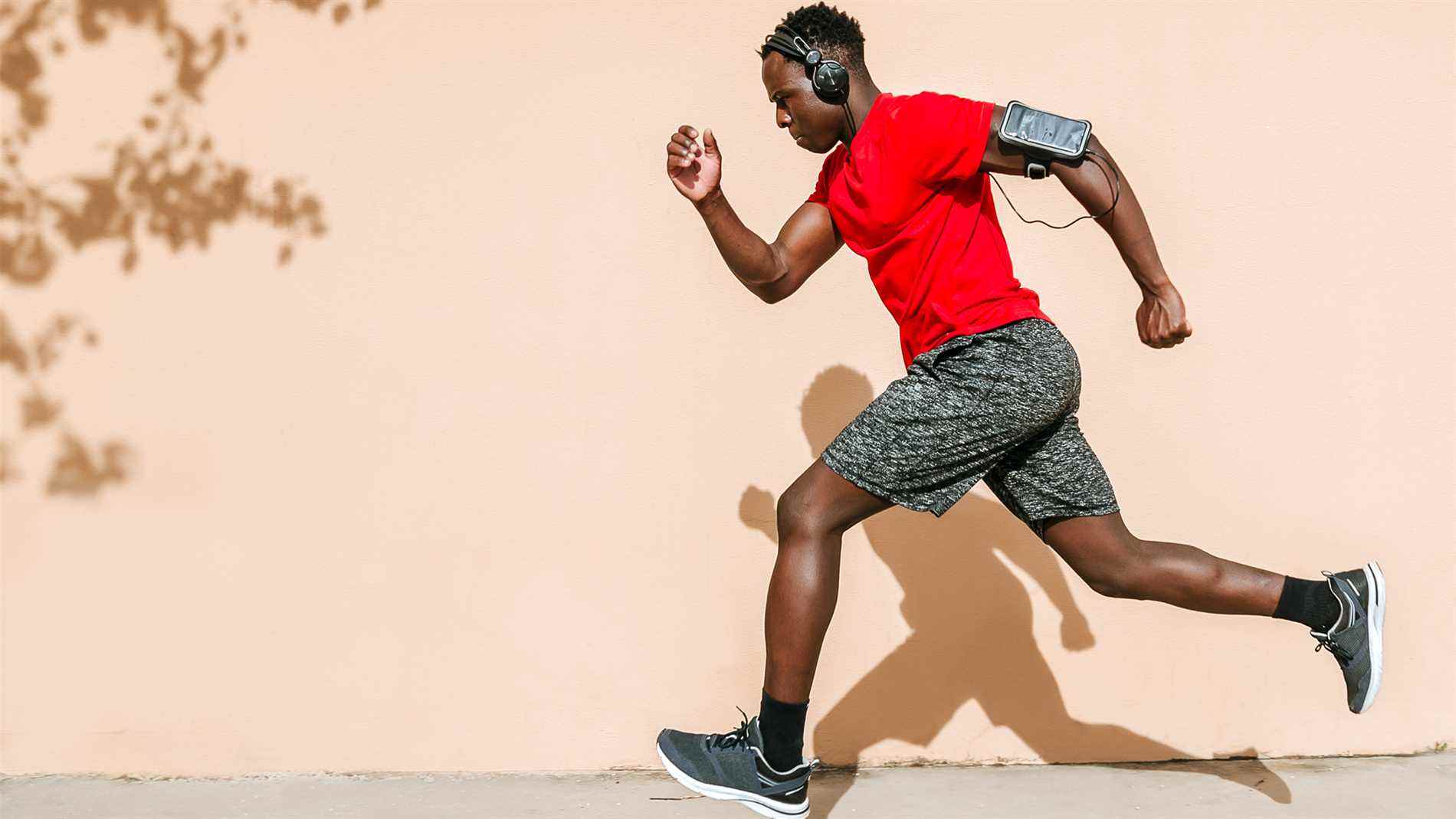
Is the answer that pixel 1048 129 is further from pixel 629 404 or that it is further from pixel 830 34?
pixel 629 404

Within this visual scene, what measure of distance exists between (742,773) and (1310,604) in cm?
132

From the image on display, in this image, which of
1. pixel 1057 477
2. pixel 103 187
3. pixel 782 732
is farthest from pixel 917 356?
pixel 103 187

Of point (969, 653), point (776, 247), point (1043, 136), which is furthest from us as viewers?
point (969, 653)

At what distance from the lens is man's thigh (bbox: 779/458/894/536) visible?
3117 mm

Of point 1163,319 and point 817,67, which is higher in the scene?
point 817,67

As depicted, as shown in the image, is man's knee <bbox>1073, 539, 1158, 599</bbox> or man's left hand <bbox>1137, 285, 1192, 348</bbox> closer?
man's left hand <bbox>1137, 285, 1192, 348</bbox>

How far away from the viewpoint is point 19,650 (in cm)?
395

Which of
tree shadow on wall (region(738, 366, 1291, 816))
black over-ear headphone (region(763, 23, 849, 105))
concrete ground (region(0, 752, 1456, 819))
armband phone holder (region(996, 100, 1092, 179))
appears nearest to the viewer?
armband phone holder (region(996, 100, 1092, 179))

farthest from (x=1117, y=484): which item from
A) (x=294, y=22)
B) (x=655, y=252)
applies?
(x=294, y=22)

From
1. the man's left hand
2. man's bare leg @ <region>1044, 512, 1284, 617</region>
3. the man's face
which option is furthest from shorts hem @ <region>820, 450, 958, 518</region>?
the man's face

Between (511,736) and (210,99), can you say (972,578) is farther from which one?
(210,99)

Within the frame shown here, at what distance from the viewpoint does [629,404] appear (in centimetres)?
390

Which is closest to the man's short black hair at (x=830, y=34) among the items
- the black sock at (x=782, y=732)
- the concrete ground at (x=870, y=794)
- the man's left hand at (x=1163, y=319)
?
the man's left hand at (x=1163, y=319)

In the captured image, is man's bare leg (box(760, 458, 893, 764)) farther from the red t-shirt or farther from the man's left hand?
the man's left hand
